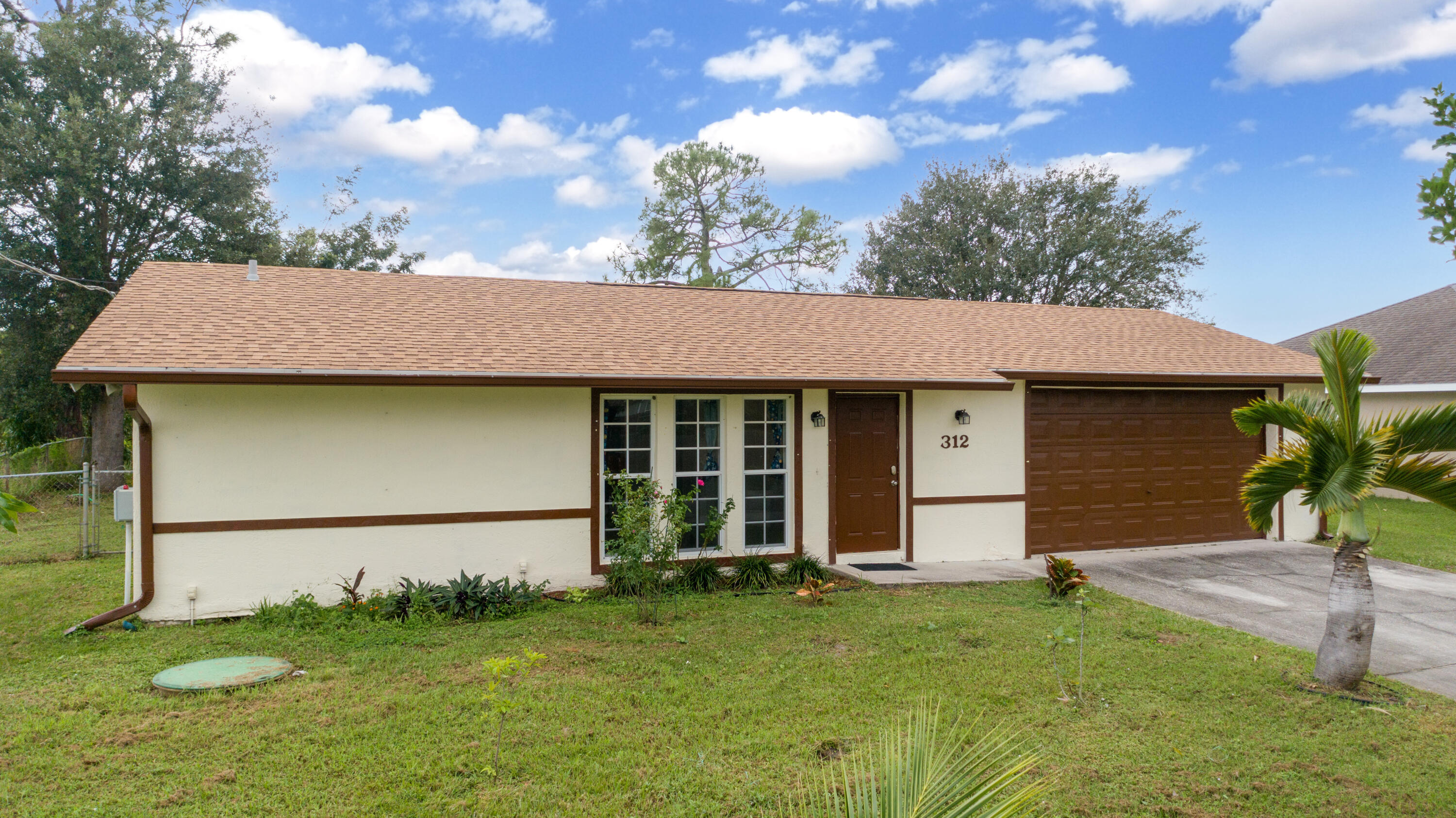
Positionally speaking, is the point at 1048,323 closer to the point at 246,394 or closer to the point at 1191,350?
the point at 1191,350

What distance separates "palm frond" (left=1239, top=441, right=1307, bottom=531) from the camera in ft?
17.1

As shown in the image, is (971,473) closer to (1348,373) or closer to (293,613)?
(1348,373)

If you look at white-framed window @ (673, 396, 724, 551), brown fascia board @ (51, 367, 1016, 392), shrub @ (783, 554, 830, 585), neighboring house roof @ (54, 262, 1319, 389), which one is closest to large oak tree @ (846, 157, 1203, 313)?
neighboring house roof @ (54, 262, 1319, 389)

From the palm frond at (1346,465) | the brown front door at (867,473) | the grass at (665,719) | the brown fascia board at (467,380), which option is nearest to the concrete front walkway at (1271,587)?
the brown front door at (867,473)

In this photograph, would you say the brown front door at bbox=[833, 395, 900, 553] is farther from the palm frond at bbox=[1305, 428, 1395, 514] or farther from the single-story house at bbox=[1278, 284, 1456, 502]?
the single-story house at bbox=[1278, 284, 1456, 502]

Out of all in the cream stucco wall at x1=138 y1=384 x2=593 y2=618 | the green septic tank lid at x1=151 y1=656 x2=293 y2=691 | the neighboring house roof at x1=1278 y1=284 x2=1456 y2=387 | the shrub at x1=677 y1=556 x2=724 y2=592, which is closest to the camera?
the green septic tank lid at x1=151 y1=656 x2=293 y2=691

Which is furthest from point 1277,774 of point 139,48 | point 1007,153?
point 1007,153

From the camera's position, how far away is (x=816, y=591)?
7.34 meters

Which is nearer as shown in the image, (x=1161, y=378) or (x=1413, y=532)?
(x=1161, y=378)

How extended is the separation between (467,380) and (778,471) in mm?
3611

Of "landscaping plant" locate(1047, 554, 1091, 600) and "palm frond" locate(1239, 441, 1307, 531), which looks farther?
"landscaping plant" locate(1047, 554, 1091, 600)

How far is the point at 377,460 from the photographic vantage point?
7.32m

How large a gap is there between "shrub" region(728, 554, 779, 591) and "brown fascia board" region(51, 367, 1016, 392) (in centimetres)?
191

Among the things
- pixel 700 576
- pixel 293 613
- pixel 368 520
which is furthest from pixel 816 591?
pixel 293 613
